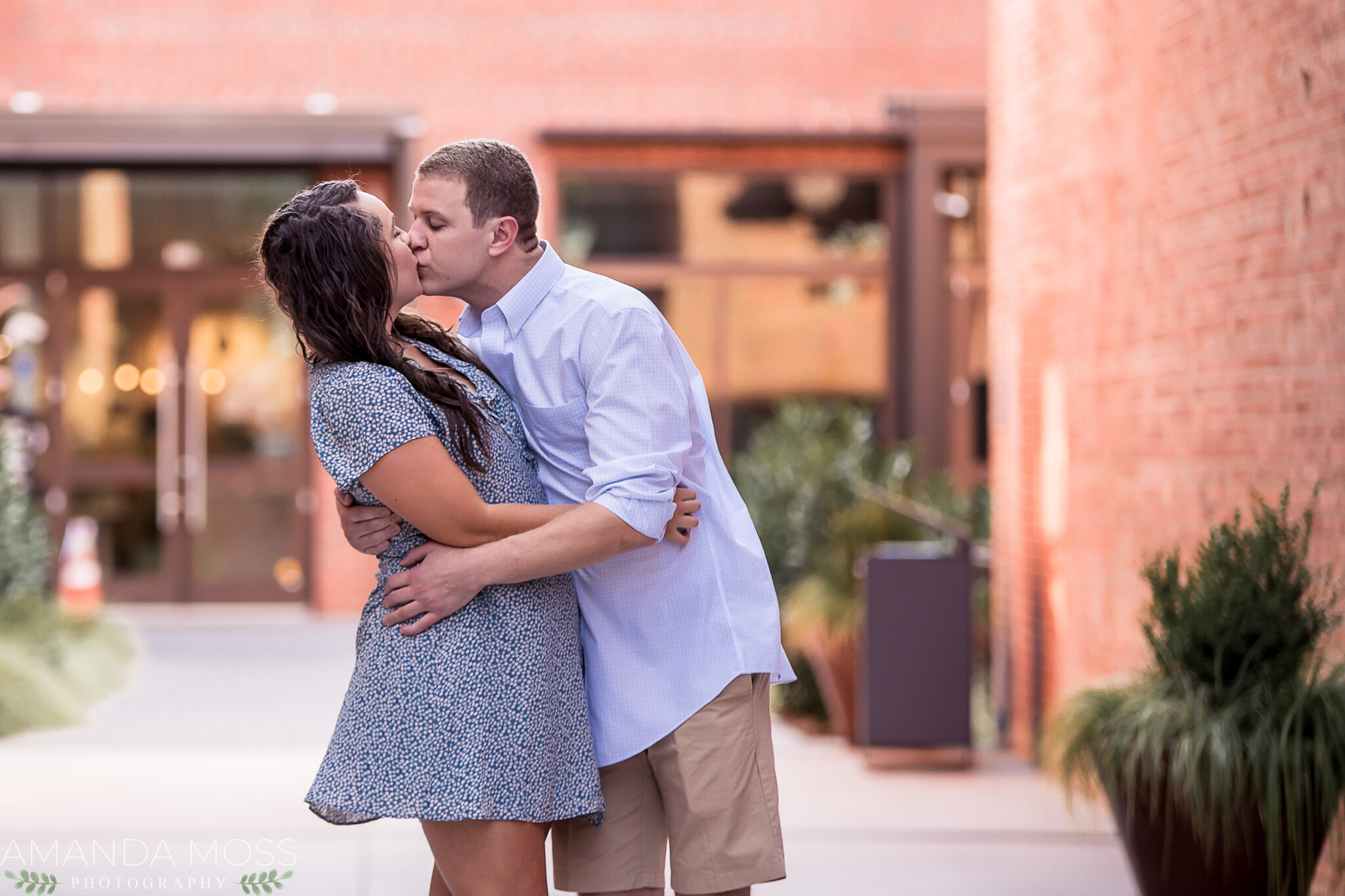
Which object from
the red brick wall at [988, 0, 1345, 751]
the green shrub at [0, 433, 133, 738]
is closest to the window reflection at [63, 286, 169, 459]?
the green shrub at [0, 433, 133, 738]

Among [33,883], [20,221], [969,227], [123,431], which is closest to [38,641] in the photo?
[33,883]

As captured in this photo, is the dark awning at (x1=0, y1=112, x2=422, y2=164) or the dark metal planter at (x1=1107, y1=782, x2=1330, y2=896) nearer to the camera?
the dark metal planter at (x1=1107, y1=782, x2=1330, y2=896)

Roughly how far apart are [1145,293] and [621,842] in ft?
12.4

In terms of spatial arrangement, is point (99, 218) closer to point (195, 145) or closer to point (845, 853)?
point (195, 145)

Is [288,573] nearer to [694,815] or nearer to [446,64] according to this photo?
[446,64]

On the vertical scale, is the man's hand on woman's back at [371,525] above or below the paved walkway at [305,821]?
above

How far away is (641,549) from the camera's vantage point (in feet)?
8.50

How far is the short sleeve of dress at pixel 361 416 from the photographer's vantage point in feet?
7.53

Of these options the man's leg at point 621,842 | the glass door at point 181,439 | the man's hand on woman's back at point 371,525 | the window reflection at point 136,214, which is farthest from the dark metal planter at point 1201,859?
the window reflection at point 136,214

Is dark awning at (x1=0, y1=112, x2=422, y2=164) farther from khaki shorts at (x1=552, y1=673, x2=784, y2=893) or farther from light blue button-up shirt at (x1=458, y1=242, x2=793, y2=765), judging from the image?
khaki shorts at (x1=552, y1=673, x2=784, y2=893)

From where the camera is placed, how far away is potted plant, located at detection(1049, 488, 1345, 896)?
371 centimetres

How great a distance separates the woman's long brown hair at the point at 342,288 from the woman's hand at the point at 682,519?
36 centimetres

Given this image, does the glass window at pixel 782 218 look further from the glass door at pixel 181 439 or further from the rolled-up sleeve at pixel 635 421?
the rolled-up sleeve at pixel 635 421

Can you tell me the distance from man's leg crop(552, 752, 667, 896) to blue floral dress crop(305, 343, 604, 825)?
0.59 ft
